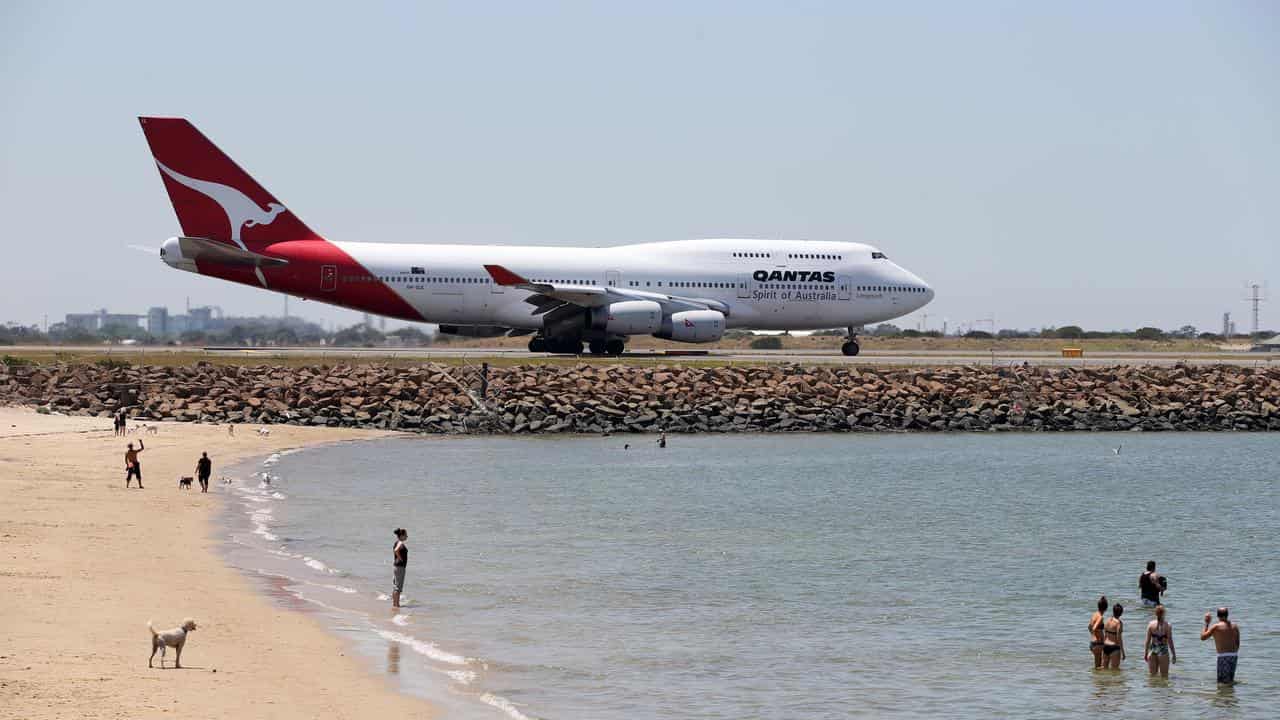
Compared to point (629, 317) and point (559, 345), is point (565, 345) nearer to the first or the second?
point (559, 345)

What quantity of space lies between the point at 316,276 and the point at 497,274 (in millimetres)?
6779

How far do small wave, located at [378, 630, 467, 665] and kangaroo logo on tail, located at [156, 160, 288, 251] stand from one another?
136ft

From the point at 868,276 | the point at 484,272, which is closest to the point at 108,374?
the point at 484,272

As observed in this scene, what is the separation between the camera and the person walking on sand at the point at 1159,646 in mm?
19219

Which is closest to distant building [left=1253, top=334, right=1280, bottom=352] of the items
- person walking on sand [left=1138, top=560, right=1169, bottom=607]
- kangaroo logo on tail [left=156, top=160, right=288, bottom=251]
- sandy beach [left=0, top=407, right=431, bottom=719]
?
kangaroo logo on tail [left=156, top=160, right=288, bottom=251]

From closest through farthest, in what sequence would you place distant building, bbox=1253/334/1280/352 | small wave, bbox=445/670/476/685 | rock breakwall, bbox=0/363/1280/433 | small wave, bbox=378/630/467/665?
small wave, bbox=445/670/476/685, small wave, bbox=378/630/467/665, rock breakwall, bbox=0/363/1280/433, distant building, bbox=1253/334/1280/352

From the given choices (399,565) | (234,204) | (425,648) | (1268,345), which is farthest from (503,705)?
(1268,345)

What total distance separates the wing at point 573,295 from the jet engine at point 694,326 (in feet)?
2.41

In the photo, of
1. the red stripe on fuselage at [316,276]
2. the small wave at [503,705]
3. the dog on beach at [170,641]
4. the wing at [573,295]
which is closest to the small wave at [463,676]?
the small wave at [503,705]

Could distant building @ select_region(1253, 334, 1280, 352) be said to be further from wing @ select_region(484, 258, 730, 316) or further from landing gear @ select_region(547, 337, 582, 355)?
landing gear @ select_region(547, 337, 582, 355)

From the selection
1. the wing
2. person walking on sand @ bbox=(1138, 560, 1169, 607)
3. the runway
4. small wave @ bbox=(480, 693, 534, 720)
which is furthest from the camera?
the runway

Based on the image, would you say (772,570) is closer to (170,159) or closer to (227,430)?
(227,430)

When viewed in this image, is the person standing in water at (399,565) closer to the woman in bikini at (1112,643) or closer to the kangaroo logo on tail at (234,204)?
the woman in bikini at (1112,643)

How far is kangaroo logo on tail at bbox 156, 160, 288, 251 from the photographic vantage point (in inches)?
2328
